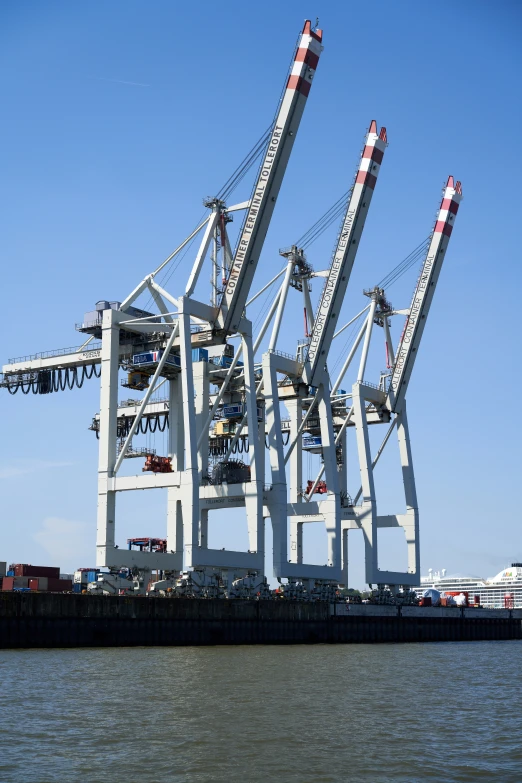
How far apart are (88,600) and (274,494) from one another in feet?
51.9

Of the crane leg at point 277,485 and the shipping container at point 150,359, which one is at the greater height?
the shipping container at point 150,359

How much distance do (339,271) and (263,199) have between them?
10.3 m

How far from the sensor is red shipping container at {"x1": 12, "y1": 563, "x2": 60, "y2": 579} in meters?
54.3

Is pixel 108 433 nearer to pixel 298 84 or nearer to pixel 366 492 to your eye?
pixel 298 84

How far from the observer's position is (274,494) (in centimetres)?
5984

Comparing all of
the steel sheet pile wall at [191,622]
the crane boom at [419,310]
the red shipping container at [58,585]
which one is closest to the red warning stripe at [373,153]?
the crane boom at [419,310]

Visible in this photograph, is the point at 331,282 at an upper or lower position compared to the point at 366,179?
lower

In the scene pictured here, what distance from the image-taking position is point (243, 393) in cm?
6575

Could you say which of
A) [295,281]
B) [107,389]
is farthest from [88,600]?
[295,281]

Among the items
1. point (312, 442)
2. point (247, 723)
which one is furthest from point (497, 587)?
point (247, 723)

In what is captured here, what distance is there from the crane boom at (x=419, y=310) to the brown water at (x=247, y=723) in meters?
37.9

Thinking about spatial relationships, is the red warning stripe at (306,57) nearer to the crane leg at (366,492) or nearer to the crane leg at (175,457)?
the crane leg at (175,457)

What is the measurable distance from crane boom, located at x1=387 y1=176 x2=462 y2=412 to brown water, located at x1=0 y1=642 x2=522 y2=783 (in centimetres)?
3789

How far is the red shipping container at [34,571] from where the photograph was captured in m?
54.3
